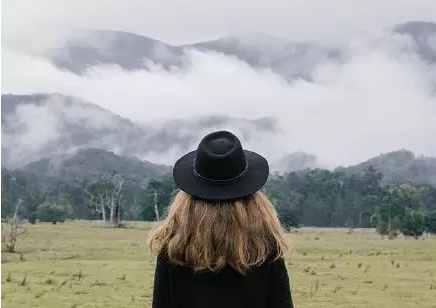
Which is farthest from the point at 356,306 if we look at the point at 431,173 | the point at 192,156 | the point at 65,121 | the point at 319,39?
the point at 192,156

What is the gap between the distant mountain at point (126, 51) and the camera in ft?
12.9

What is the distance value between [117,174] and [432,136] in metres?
1.66

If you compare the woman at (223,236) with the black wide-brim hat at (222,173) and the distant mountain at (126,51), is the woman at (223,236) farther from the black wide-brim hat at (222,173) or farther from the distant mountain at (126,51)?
the distant mountain at (126,51)

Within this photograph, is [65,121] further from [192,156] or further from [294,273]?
[192,156]

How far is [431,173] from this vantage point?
351cm

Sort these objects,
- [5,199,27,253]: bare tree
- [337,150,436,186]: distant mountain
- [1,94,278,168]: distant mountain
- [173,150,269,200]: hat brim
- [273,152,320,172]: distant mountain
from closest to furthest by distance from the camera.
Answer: [173,150,269,200]: hat brim
[337,150,436,186]: distant mountain
[273,152,320,172]: distant mountain
[1,94,278,168]: distant mountain
[5,199,27,253]: bare tree


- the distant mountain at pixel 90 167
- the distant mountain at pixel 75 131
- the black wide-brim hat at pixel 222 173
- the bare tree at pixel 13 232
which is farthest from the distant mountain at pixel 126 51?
the black wide-brim hat at pixel 222 173

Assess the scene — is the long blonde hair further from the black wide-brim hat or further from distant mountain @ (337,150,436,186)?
distant mountain @ (337,150,436,186)

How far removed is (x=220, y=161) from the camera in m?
1.17

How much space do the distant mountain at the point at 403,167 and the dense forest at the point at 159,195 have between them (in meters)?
0.02

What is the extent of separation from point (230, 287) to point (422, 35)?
8.69 ft

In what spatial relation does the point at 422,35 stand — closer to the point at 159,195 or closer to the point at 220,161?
the point at 159,195

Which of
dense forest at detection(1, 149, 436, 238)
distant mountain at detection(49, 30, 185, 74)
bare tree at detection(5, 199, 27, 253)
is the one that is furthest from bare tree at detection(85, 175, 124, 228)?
distant mountain at detection(49, 30, 185, 74)

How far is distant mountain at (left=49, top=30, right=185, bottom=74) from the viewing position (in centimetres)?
394
